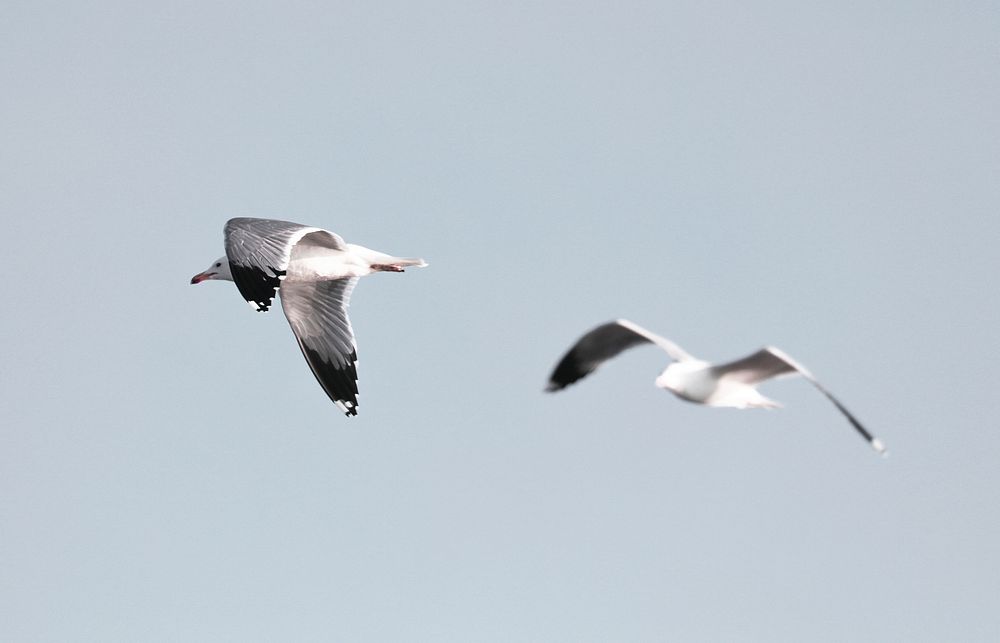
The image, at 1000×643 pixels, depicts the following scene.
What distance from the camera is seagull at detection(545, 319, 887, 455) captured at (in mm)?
6184

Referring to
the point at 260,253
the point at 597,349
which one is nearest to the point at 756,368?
the point at 597,349

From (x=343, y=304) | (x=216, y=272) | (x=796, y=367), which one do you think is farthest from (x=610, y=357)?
(x=216, y=272)

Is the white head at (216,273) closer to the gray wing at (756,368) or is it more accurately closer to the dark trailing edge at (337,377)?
the dark trailing edge at (337,377)

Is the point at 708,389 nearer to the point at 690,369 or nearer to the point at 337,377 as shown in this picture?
the point at 690,369

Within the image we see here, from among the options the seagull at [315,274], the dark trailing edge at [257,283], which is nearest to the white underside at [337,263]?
the seagull at [315,274]

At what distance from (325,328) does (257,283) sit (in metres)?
1.88

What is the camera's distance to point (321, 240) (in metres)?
9.62

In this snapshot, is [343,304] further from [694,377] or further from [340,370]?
[694,377]

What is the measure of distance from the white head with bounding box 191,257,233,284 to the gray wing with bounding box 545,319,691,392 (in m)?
4.05

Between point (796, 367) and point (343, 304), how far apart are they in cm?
496

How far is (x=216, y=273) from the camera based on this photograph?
34.1ft

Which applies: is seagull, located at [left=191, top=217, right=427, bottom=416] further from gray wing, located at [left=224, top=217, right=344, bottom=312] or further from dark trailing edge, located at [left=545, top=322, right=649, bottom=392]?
dark trailing edge, located at [left=545, top=322, right=649, bottom=392]

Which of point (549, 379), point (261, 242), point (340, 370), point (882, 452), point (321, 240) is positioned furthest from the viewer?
point (340, 370)

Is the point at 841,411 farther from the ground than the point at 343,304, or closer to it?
closer to it
